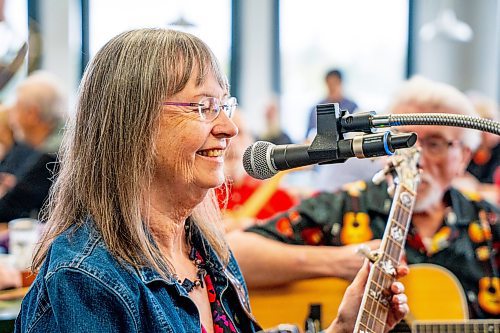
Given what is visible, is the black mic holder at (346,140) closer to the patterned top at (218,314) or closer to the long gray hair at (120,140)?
the long gray hair at (120,140)

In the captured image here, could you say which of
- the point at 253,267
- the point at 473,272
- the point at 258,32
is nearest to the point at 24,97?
the point at 253,267

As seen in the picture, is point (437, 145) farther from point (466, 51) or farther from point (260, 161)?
point (466, 51)

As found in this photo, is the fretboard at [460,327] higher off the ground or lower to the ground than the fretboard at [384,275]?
lower

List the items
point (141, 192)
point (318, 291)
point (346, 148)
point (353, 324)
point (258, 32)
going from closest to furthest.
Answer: point (346, 148), point (141, 192), point (353, 324), point (318, 291), point (258, 32)

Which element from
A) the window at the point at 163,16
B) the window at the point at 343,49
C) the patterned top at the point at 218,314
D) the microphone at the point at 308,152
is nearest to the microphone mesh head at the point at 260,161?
the microphone at the point at 308,152

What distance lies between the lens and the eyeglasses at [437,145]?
2635 millimetres

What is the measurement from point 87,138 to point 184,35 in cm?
26

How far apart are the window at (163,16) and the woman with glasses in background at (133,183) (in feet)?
22.8

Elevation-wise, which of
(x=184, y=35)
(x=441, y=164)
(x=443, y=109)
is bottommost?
(x=441, y=164)

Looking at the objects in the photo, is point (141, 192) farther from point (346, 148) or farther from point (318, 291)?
point (318, 291)

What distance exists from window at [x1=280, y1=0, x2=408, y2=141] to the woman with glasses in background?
25.7ft

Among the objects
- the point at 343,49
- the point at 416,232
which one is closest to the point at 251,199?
the point at 416,232

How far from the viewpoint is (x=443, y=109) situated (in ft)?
8.78

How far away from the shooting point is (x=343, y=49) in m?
9.58
